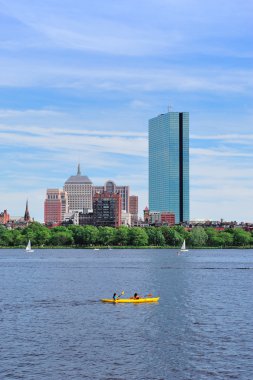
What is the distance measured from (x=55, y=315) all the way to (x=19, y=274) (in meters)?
75.6

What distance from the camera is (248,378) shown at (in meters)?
56.4

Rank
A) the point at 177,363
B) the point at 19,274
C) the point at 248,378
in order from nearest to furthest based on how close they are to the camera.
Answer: the point at 248,378
the point at 177,363
the point at 19,274

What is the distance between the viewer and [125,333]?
7456 centimetres

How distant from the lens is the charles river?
59188 millimetres

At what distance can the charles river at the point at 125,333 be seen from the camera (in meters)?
59.2

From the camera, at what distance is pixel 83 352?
6531 cm

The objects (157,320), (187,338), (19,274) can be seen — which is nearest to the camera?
(187,338)

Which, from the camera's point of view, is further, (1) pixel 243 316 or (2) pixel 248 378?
(1) pixel 243 316

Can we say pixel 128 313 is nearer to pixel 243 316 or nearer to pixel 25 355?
pixel 243 316

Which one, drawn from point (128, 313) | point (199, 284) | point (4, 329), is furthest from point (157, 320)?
point (199, 284)

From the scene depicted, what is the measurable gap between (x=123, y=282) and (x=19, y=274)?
114ft

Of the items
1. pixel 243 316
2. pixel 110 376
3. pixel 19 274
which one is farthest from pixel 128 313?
pixel 19 274

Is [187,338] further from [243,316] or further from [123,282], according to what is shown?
[123,282]

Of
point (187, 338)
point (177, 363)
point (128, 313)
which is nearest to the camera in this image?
point (177, 363)
